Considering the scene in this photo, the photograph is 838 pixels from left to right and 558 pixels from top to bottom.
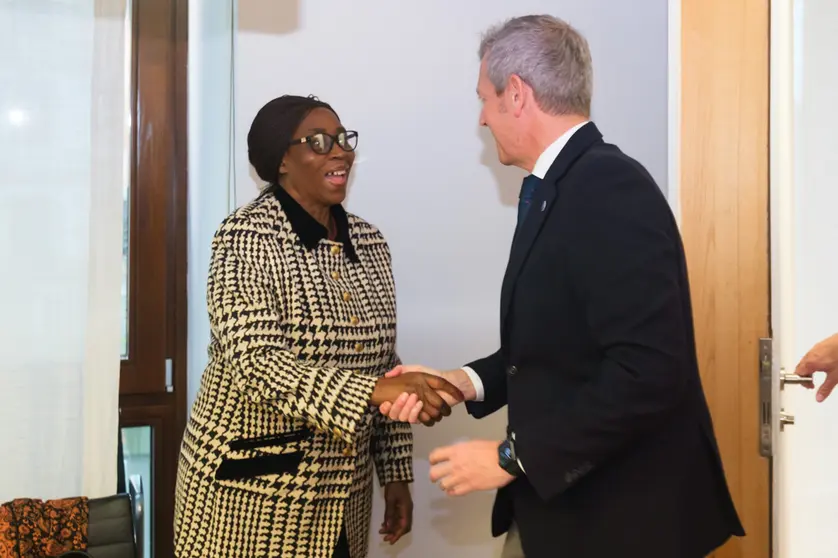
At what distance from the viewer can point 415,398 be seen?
154cm

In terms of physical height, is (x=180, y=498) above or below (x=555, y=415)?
below

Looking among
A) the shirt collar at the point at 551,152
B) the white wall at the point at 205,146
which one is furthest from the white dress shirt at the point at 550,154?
the white wall at the point at 205,146

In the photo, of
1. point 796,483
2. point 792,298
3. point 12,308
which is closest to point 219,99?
point 12,308

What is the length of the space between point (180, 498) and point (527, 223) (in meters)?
1.01

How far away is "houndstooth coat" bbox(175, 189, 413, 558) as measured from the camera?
59.2 inches

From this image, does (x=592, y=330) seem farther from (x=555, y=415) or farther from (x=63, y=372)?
(x=63, y=372)

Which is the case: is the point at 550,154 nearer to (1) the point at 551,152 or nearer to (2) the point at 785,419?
(1) the point at 551,152

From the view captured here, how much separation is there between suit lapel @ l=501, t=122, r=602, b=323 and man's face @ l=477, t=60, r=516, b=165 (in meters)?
0.13

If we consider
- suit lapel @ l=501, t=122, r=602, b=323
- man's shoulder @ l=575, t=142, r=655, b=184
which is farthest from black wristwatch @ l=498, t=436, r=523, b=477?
man's shoulder @ l=575, t=142, r=655, b=184

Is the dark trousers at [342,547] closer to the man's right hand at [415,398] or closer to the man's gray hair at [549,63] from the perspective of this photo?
the man's right hand at [415,398]

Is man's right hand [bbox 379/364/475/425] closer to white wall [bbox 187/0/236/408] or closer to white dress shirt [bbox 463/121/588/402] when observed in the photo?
white dress shirt [bbox 463/121/588/402]

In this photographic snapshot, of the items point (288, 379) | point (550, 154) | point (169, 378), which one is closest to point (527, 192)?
point (550, 154)

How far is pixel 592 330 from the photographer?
117 centimetres

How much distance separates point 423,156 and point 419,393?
0.97 m
